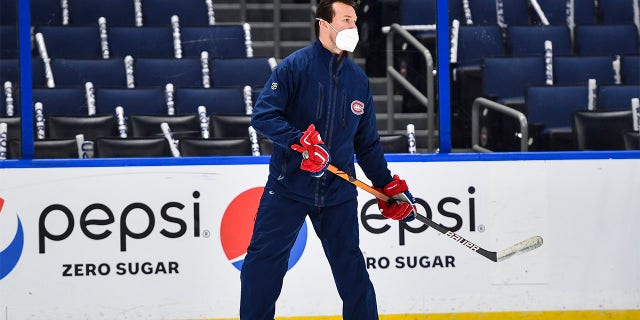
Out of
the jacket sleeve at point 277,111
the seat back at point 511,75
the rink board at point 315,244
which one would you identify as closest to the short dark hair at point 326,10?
the jacket sleeve at point 277,111

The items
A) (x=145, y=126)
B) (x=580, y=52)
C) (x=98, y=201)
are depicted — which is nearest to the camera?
(x=98, y=201)

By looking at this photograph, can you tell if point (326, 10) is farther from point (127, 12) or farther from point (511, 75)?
point (127, 12)

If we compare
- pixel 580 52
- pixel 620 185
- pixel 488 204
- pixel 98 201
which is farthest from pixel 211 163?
pixel 580 52

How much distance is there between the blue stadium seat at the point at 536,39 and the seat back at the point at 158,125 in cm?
188

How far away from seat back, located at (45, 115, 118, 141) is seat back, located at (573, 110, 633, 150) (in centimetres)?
217

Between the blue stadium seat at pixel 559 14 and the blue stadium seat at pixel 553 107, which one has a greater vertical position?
the blue stadium seat at pixel 559 14

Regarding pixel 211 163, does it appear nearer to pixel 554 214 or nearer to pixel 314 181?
pixel 314 181

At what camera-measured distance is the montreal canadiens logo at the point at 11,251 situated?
160 inches

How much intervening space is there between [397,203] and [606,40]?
107 inches

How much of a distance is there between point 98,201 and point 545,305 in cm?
186

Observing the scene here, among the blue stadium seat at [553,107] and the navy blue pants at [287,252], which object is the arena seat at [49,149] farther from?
the blue stadium seat at [553,107]

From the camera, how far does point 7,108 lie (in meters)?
4.36

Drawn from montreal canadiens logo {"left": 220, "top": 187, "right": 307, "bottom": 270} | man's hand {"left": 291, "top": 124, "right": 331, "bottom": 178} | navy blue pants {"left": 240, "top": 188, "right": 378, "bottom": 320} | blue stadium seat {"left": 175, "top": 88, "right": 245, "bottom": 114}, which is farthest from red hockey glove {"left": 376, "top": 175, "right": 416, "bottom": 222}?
blue stadium seat {"left": 175, "top": 88, "right": 245, "bottom": 114}

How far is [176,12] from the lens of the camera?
5.89 m
